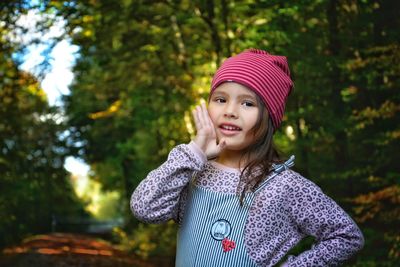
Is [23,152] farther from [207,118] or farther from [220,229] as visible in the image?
[220,229]

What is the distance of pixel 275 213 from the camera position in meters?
2.31

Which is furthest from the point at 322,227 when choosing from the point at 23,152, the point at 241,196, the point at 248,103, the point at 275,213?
the point at 23,152

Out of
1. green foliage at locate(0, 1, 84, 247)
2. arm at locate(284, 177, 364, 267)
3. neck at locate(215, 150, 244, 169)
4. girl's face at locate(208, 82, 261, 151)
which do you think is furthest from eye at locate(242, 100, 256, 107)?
green foliage at locate(0, 1, 84, 247)

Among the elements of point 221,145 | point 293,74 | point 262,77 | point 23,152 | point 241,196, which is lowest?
point 23,152

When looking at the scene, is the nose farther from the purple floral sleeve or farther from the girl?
the purple floral sleeve

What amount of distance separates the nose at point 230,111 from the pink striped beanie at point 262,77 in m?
0.11

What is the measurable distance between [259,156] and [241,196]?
0.23 m

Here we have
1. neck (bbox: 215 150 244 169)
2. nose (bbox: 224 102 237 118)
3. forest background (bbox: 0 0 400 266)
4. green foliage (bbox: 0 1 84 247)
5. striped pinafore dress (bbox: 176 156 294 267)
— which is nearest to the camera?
striped pinafore dress (bbox: 176 156 294 267)

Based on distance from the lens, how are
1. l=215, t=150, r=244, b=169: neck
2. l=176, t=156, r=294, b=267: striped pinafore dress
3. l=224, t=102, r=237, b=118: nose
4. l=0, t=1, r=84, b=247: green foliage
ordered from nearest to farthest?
1. l=176, t=156, r=294, b=267: striped pinafore dress
2. l=224, t=102, r=237, b=118: nose
3. l=215, t=150, r=244, b=169: neck
4. l=0, t=1, r=84, b=247: green foliage

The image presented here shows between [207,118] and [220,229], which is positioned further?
[207,118]

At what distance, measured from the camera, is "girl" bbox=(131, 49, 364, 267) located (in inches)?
89.9

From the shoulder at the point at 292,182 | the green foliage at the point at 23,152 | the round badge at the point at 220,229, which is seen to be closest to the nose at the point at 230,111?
the shoulder at the point at 292,182

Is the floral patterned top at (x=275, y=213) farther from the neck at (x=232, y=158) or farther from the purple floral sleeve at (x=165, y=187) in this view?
the neck at (x=232, y=158)

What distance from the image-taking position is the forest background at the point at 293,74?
5984 millimetres
